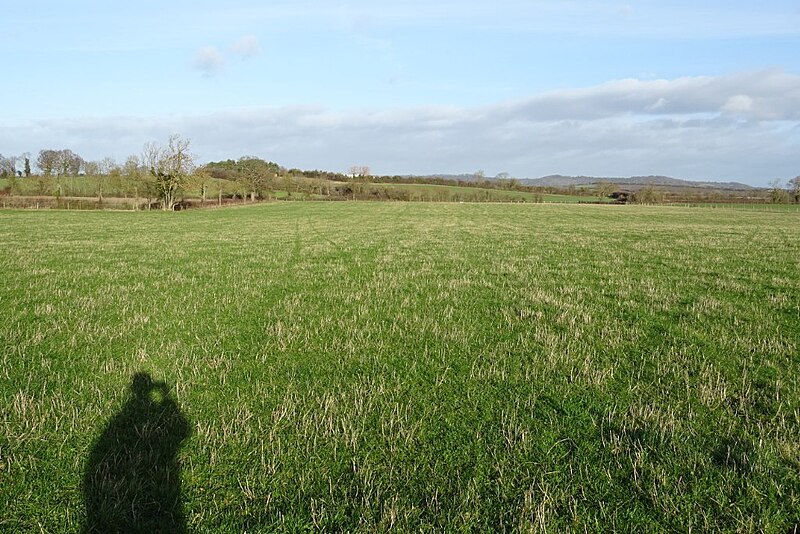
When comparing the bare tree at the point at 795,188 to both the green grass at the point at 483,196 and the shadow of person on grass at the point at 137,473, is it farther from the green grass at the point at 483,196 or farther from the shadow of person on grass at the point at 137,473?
the shadow of person on grass at the point at 137,473

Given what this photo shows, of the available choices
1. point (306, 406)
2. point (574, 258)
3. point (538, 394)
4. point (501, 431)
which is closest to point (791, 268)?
point (574, 258)

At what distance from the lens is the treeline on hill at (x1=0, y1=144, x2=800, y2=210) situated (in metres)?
69.9

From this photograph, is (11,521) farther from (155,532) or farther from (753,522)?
(753,522)

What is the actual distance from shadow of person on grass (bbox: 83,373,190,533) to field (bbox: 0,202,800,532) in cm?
2

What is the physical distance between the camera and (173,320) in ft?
31.1

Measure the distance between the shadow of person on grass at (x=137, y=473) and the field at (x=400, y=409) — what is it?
24 millimetres

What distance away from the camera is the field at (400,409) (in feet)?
12.8

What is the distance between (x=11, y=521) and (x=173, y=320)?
6.12m

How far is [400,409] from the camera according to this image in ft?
18.2

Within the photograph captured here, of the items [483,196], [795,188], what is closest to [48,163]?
[483,196]

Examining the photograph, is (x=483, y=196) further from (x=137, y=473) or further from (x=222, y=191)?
(x=137, y=473)

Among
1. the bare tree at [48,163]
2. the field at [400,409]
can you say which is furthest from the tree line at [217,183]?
the field at [400,409]

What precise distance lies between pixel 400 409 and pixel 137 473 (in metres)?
2.81

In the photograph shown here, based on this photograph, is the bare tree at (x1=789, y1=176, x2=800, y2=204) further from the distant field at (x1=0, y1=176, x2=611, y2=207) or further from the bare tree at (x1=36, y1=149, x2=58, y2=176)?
the bare tree at (x1=36, y1=149, x2=58, y2=176)
